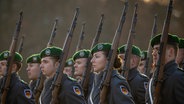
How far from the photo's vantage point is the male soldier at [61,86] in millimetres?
4141

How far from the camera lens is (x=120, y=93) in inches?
146

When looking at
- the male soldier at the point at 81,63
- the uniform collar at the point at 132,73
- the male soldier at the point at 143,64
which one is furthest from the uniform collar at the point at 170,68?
the male soldier at the point at 143,64

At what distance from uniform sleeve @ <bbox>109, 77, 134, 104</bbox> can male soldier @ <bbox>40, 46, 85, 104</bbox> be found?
47 centimetres

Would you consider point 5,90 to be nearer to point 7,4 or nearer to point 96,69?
point 96,69

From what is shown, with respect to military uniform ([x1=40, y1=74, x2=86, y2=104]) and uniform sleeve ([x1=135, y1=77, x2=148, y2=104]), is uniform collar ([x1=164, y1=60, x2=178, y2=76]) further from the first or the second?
uniform sleeve ([x1=135, y1=77, x2=148, y2=104])

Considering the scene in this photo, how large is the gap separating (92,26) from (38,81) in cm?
308

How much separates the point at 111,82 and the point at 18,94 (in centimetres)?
101

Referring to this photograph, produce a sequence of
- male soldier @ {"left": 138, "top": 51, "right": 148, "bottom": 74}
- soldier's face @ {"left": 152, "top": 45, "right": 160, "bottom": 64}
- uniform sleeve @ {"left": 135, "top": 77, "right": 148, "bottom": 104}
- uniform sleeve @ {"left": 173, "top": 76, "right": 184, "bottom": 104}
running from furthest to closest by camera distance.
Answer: male soldier @ {"left": 138, "top": 51, "right": 148, "bottom": 74}, uniform sleeve @ {"left": 135, "top": 77, "right": 148, "bottom": 104}, soldier's face @ {"left": 152, "top": 45, "right": 160, "bottom": 64}, uniform sleeve @ {"left": 173, "top": 76, "right": 184, "bottom": 104}

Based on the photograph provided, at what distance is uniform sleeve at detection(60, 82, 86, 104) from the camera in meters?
4.11

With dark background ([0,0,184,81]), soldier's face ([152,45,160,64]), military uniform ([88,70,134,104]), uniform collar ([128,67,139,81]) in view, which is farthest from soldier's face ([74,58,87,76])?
dark background ([0,0,184,81])

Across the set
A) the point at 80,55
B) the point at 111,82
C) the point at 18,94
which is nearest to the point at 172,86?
the point at 111,82

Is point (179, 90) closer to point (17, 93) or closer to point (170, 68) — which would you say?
point (170, 68)

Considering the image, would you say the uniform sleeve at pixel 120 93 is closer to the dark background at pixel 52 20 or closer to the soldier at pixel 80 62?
the soldier at pixel 80 62

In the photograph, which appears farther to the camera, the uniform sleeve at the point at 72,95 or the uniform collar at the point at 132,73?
the uniform collar at the point at 132,73
